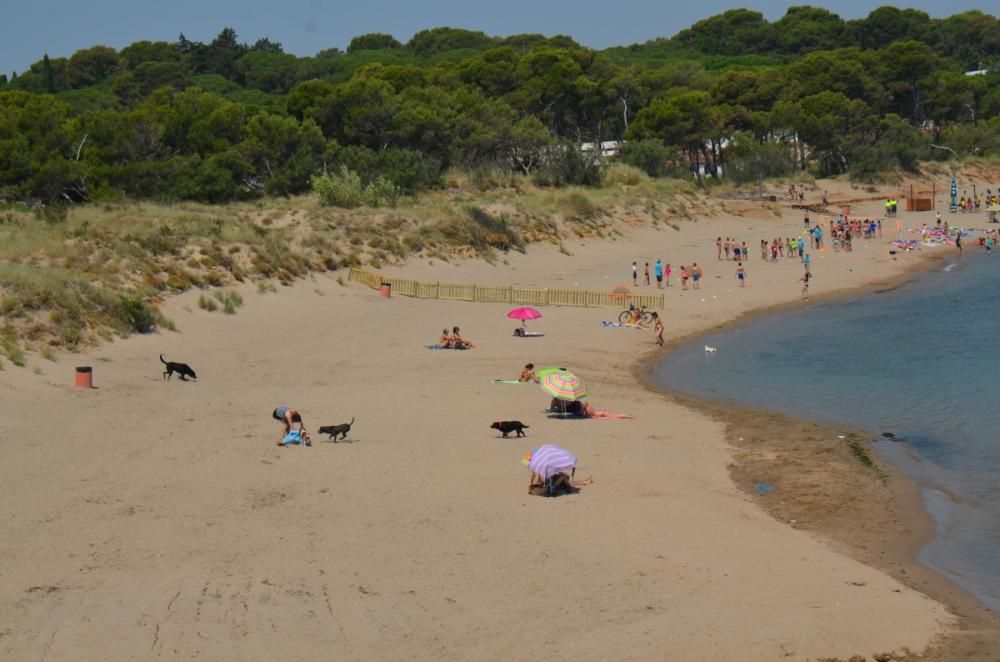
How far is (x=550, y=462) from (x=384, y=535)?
2786mm

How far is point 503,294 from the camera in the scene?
36719mm

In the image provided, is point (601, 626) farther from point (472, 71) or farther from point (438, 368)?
point (472, 71)

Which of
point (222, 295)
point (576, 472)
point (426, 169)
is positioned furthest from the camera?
point (426, 169)

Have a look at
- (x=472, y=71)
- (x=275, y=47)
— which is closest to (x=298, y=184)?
(x=472, y=71)

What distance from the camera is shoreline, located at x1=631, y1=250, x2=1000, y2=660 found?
Answer: 466 inches

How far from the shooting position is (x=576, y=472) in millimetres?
17219

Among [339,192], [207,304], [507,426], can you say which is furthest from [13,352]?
[339,192]

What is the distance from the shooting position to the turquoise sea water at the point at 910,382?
16500 millimetres

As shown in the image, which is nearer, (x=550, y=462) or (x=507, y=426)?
(x=550, y=462)

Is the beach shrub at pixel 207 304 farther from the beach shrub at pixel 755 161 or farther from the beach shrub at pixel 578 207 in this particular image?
the beach shrub at pixel 755 161

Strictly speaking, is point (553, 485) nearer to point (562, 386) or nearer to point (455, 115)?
point (562, 386)

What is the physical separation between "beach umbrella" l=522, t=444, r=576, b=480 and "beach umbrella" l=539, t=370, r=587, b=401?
4.94 metres

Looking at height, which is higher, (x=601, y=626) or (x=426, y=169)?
(x=426, y=169)

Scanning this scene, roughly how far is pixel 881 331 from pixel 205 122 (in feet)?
103
